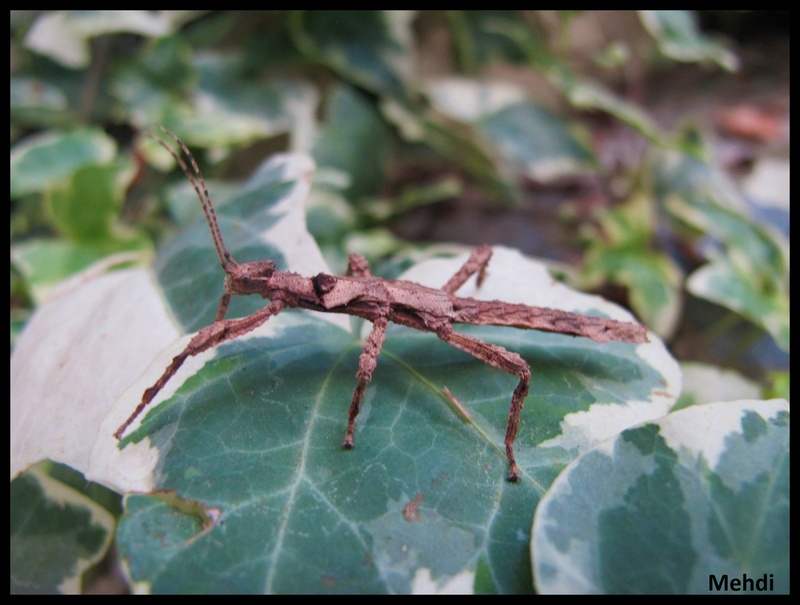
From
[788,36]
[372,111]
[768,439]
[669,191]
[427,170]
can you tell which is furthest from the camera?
[788,36]

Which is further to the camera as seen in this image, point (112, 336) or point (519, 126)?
point (519, 126)

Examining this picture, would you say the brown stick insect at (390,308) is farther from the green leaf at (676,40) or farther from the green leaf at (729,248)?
the green leaf at (676,40)

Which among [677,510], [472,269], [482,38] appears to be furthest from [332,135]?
[677,510]

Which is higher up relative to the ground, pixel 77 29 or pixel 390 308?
pixel 77 29

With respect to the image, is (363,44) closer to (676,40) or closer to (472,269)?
(676,40)

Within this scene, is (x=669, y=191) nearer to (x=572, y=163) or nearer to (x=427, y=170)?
(x=572, y=163)

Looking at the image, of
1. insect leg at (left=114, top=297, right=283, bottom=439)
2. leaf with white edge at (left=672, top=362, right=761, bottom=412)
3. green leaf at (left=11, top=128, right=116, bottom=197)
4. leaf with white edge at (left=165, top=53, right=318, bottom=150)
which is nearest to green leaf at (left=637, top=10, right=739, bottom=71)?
leaf with white edge at (left=672, top=362, right=761, bottom=412)
